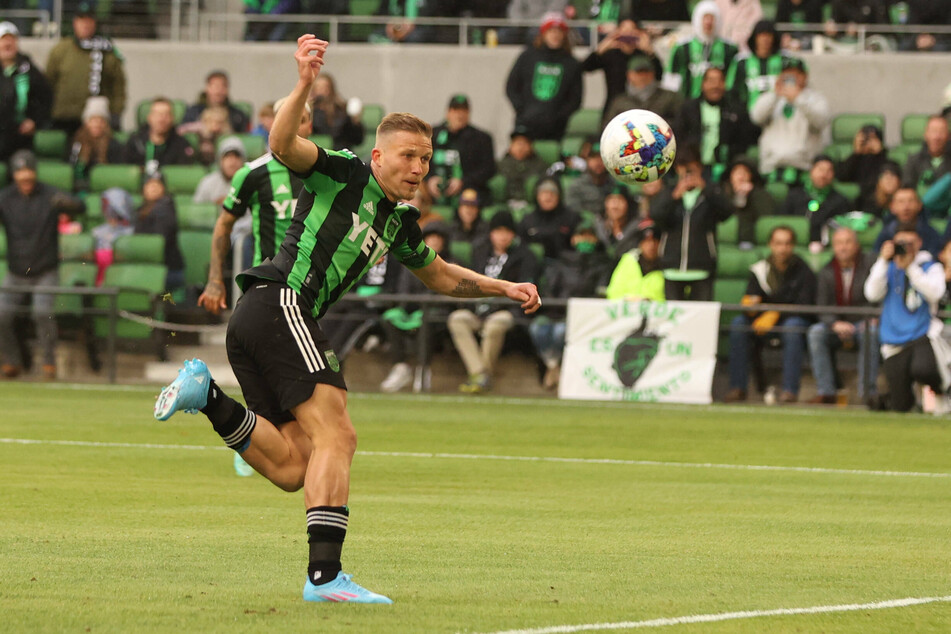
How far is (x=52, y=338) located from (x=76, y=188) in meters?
3.36

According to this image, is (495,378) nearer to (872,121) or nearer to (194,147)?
(194,147)

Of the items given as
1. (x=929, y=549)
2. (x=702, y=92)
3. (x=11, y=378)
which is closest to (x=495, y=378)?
(x=702, y=92)

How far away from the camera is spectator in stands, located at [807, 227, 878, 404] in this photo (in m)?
16.9

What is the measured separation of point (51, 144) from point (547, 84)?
284 inches

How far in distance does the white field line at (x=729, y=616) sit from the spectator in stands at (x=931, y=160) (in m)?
13.3

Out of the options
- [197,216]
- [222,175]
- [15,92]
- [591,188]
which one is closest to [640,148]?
[591,188]

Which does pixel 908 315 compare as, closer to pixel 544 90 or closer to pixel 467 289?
pixel 544 90

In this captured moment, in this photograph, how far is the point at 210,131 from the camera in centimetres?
2103

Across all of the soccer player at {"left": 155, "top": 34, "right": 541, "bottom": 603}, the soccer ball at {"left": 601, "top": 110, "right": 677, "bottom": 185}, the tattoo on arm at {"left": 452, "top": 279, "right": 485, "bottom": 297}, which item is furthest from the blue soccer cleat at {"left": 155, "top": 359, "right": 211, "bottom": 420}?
the soccer ball at {"left": 601, "top": 110, "right": 677, "bottom": 185}

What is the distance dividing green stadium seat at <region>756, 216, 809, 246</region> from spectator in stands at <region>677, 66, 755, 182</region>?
0.96 metres

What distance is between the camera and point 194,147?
68.9ft

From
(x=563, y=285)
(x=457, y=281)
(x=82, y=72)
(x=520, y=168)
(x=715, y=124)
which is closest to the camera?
(x=457, y=281)

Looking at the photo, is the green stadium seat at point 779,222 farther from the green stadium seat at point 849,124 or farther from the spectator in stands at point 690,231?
the green stadium seat at point 849,124

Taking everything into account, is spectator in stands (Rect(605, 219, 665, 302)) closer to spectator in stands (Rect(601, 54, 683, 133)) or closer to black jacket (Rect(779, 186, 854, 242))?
black jacket (Rect(779, 186, 854, 242))
